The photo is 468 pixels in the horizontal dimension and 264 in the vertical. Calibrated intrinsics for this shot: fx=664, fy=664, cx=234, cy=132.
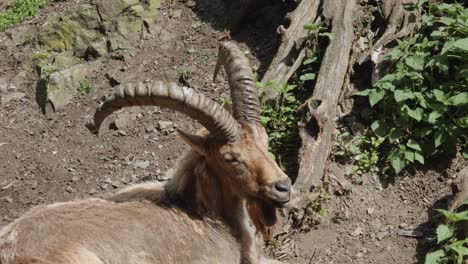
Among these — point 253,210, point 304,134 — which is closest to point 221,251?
point 253,210

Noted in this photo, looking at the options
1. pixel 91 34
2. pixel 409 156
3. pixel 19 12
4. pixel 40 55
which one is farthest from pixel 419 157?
pixel 19 12

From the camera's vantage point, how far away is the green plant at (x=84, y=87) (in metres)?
12.1

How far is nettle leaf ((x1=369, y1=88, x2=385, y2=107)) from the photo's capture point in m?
9.27

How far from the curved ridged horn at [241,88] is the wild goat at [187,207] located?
0.01m

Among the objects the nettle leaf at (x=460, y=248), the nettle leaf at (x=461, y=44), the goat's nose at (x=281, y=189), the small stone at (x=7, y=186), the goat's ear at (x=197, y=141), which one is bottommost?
the small stone at (x=7, y=186)

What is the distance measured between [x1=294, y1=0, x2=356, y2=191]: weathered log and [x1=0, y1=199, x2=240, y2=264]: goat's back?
172 cm

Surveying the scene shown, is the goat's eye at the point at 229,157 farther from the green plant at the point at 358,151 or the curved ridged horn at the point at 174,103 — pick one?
the green plant at the point at 358,151

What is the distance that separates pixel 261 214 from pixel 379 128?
2753 millimetres

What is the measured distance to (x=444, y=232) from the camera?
749cm

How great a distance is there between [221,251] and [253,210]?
60 cm

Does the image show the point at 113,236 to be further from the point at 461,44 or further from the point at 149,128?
the point at 461,44

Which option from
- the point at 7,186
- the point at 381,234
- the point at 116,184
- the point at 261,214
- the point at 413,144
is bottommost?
the point at 7,186

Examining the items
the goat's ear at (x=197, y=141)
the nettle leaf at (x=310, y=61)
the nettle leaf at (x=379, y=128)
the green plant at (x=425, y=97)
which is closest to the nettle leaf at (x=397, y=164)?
the green plant at (x=425, y=97)

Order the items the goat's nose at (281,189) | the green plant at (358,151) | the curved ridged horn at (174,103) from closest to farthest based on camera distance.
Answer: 1. the curved ridged horn at (174,103)
2. the goat's nose at (281,189)
3. the green plant at (358,151)
